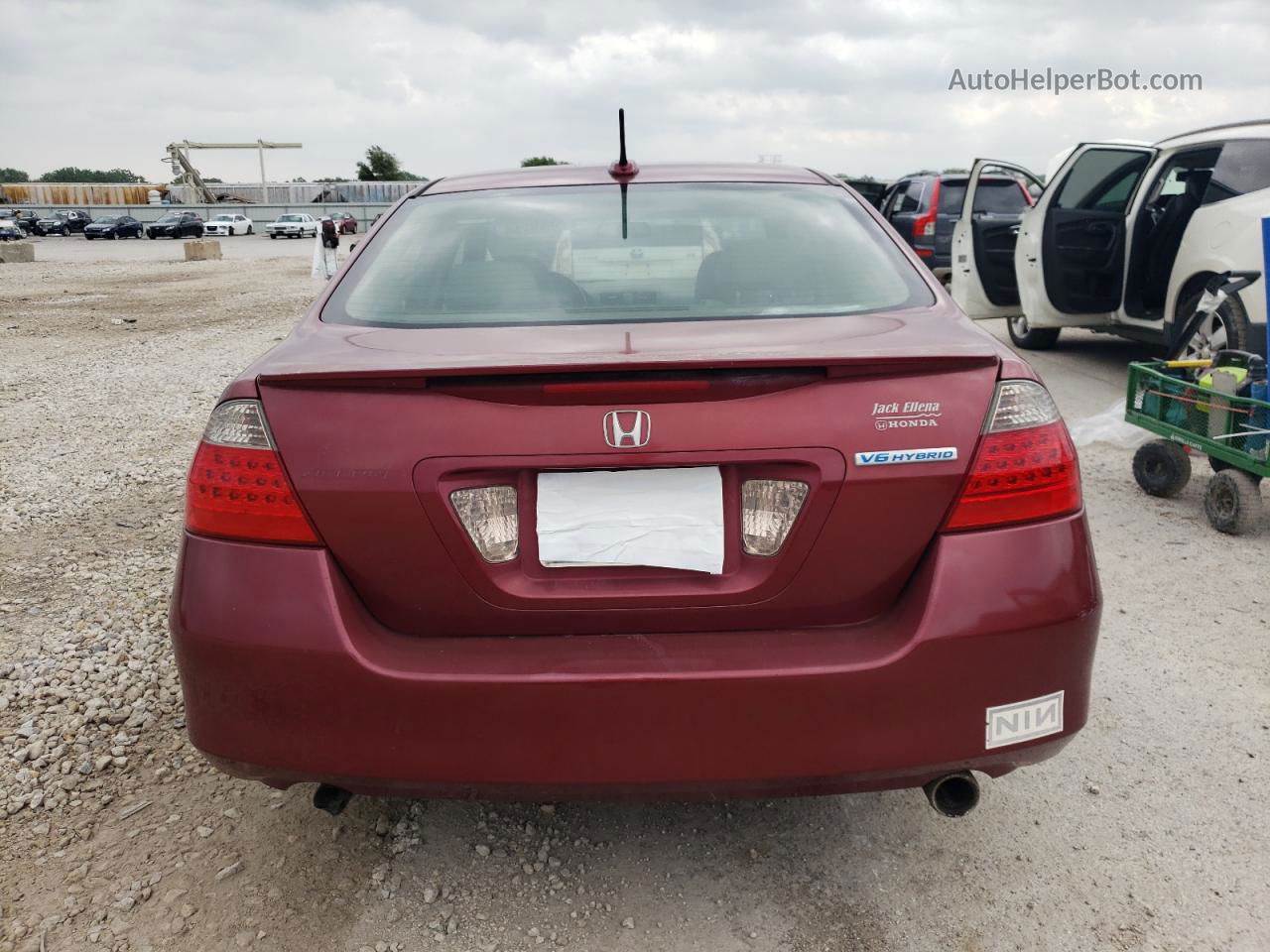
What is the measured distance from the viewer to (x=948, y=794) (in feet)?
6.73

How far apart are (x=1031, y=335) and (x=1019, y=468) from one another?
355 inches

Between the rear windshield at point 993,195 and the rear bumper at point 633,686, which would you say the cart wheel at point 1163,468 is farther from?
the rear windshield at point 993,195

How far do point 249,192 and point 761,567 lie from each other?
92.6 meters

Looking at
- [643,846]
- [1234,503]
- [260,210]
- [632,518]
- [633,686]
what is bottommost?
[643,846]

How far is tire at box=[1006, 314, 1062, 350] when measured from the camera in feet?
33.5

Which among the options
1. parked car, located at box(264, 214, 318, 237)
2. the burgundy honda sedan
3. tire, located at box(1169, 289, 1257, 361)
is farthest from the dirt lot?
parked car, located at box(264, 214, 318, 237)

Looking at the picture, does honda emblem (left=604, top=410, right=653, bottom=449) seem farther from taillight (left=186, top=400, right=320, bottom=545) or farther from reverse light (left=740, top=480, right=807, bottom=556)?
taillight (left=186, top=400, right=320, bottom=545)

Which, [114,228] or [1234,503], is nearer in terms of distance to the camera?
[1234,503]

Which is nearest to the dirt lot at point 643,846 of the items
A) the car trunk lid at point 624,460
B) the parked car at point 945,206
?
the car trunk lid at point 624,460

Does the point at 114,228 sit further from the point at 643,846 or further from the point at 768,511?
the point at 768,511

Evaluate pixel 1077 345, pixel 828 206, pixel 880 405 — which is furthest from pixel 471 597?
pixel 1077 345

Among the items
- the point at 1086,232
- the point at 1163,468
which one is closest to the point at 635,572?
the point at 1163,468

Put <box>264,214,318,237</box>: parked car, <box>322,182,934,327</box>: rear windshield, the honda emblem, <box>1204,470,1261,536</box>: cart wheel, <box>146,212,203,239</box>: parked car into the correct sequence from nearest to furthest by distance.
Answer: the honda emblem < <box>322,182,934,327</box>: rear windshield < <box>1204,470,1261,536</box>: cart wheel < <box>264,214,318,237</box>: parked car < <box>146,212,203,239</box>: parked car

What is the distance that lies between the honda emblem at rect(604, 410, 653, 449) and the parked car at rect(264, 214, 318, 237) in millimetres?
55470
